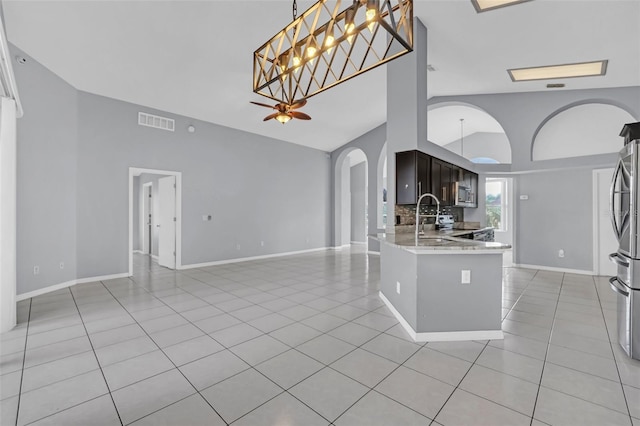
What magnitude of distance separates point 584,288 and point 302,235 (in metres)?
6.45

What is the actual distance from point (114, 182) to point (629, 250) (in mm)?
7181

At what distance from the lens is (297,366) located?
2.34m

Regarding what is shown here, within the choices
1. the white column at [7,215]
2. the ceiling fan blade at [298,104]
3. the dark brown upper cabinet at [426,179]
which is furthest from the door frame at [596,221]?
the white column at [7,215]

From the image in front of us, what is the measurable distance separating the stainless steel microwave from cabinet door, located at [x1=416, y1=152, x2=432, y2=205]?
155 cm

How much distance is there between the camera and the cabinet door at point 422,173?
436 centimetres

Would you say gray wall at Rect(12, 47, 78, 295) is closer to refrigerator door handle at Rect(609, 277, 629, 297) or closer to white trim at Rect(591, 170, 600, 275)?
refrigerator door handle at Rect(609, 277, 629, 297)

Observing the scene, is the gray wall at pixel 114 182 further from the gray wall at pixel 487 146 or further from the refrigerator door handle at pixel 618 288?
the refrigerator door handle at pixel 618 288

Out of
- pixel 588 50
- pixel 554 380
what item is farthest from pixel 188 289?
pixel 588 50

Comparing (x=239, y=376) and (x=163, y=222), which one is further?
(x=163, y=222)

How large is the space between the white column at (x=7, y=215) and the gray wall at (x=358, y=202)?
33.8 ft

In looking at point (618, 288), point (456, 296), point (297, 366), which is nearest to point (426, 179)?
point (456, 296)

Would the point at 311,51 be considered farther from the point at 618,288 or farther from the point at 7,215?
the point at 7,215

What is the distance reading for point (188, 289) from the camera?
15.5 ft

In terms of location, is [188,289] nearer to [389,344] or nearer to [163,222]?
[163,222]
